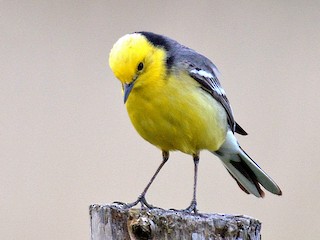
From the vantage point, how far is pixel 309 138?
6879 mm

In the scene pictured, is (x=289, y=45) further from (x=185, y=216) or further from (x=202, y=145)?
(x=185, y=216)

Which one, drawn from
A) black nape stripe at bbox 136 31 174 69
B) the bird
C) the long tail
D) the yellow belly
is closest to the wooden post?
the bird

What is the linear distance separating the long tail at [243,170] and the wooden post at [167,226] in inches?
50.4

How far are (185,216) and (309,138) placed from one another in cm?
286

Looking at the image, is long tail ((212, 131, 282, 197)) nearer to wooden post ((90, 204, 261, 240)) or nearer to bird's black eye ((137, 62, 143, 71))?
bird's black eye ((137, 62, 143, 71))

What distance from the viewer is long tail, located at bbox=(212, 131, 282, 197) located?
5565 millimetres

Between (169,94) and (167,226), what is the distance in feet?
3.35

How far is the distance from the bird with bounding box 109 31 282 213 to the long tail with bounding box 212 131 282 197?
0.88 ft

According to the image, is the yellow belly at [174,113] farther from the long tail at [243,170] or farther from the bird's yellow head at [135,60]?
the long tail at [243,170]

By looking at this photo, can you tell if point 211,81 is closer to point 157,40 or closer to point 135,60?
point 157,40

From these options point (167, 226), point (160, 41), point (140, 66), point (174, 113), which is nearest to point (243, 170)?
point (174, 113)

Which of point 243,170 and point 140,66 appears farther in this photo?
point 243,170

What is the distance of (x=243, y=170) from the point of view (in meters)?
5.75

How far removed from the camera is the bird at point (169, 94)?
4820 millimetres
